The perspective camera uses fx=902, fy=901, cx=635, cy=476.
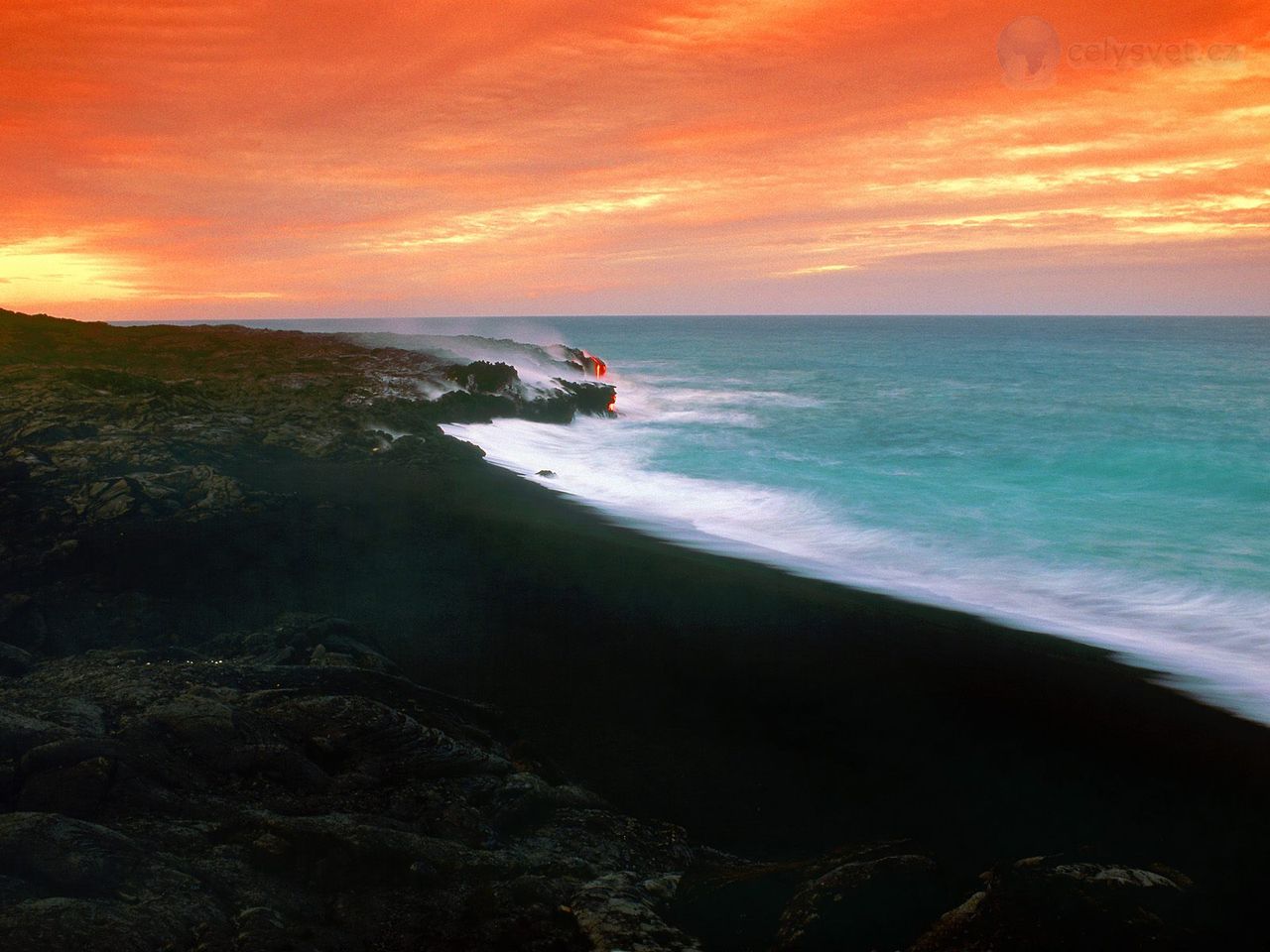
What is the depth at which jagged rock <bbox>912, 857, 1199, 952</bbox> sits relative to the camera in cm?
427

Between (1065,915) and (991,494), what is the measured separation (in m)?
18.2

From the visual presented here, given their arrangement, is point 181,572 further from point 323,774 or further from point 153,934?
point 153,934

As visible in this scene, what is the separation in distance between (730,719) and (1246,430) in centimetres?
3145

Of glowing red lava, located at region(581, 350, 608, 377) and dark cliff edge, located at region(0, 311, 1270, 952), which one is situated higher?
glowing red lava, located at region(581, 350, 608, 377)

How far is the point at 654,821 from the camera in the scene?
6.01 meters

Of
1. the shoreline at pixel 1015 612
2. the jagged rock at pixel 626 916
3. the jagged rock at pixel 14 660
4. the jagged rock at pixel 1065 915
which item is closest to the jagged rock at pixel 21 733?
the jagged rock at pixel 14 660

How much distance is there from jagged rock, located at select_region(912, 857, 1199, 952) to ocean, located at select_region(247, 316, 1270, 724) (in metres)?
5.10

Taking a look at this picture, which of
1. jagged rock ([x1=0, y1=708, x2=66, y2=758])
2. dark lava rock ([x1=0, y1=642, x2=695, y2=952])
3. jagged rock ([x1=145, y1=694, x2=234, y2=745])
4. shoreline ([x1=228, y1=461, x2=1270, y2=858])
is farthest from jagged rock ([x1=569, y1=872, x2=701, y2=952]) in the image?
jagged rock ([x1=0, y1=708, x2=66, y2=758])

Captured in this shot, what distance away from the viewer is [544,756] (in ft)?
22.2

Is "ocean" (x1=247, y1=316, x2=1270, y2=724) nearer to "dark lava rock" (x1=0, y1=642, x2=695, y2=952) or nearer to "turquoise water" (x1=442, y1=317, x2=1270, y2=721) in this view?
"turquoise water" (x1=442, y1=317, x2=1270, y2=721)

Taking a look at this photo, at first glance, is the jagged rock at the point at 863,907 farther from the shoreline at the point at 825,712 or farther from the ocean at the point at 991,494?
the ocean at the point at 991,494

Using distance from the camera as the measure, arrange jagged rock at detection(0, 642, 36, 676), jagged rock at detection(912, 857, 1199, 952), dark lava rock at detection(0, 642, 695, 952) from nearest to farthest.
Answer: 1. dark lava rock at detection(0, 642, 695, 952)
2. jagged rock at detection(912, 857, 1199, 952)
3. jagged rock at detection(0, 642, 36, 676)

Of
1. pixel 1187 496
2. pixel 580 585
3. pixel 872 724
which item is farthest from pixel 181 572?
pixel 1187 496

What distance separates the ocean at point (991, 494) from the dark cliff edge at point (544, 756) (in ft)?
7.08
